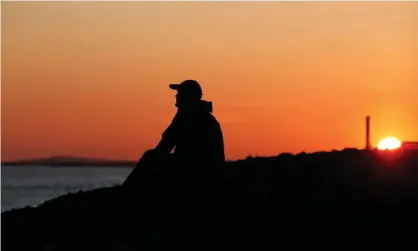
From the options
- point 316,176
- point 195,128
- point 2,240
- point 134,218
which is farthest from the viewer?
point 316,176

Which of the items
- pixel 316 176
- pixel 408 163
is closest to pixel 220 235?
pixel 316 176

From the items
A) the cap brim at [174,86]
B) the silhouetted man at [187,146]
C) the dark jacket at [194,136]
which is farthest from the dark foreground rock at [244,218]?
the cap brim at [174,86]

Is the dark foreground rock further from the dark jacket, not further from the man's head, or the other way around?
the man's head

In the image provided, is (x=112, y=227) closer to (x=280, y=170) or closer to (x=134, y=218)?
(x=134, y=218)

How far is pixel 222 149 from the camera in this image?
13664mm

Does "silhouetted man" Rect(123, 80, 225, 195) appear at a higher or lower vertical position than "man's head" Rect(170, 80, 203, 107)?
lower

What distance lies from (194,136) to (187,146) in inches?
6.2

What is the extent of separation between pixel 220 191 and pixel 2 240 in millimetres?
3539

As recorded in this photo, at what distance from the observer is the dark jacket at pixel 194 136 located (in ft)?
43.8

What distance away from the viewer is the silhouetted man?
43.7 ft

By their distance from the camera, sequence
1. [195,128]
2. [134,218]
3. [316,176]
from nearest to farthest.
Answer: [195,128], [134,218], [316,176]

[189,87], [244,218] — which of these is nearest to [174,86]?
[189,87]

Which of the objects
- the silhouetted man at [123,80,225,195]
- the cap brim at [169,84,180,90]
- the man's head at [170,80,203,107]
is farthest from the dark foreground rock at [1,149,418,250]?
the cap brim at [169,84,180,90]

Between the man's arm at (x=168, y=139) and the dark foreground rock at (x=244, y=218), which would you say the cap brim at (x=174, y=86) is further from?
the dark foreground rock at (x=244, y=218)
